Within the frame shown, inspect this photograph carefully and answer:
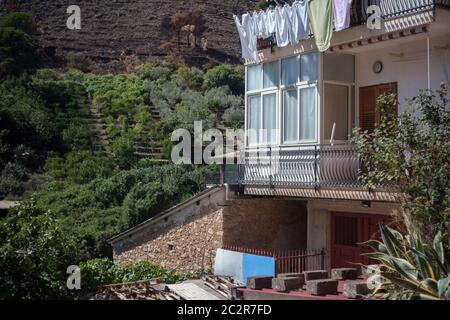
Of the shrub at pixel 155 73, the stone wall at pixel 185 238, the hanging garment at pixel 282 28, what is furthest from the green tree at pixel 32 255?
the shrub at pixel 155 73

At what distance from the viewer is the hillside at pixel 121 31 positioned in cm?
5834

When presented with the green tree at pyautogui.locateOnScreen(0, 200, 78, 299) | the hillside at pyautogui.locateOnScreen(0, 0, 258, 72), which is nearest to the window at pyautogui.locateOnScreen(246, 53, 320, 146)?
the green tree at pyautogui.locateOnScreen(0, 200, 78, 299)

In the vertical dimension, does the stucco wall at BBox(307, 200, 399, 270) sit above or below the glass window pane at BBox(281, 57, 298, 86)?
below

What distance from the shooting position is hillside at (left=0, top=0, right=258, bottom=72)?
58344 millimetres

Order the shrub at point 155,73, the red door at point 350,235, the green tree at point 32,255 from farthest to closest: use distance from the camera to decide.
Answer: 1. the shrub at point 155,73
2. the red door at point 350,235
3. the green tree at point 32,255

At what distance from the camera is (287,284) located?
492 inches

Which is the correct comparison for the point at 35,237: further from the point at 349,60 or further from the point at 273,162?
the point at 349,60

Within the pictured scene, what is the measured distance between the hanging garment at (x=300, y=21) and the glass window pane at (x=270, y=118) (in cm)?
184

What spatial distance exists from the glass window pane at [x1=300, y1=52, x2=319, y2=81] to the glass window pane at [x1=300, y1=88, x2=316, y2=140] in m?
0.31

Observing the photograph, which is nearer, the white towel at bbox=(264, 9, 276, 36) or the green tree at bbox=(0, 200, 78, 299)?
the green tree at bbox=(0, 200, 78, 299)

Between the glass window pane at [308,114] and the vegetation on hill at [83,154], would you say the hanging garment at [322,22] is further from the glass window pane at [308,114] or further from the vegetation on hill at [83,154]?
the vegetation on hill at [83,154]

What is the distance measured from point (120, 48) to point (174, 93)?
20178 mm

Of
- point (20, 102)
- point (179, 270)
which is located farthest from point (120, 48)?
point (179, 270)

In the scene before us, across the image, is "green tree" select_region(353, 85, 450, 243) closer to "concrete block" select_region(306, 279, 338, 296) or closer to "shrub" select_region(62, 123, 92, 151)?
"concrete block" select_region(306, 279, 338, 296)
